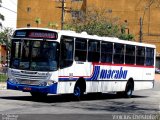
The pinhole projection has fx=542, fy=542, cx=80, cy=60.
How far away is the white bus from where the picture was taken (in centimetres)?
2234

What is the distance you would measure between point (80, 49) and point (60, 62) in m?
1.87

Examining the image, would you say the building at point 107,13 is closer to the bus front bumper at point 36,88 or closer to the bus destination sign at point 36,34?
the bus destination sign at point 36,34

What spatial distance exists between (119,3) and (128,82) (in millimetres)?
77072

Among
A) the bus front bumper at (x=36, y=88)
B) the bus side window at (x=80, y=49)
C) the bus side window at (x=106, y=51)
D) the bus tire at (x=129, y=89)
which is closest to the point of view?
the bus front bumper at (x=36, y=88)

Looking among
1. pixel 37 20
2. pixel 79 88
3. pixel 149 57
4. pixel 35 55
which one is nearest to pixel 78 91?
pixel 79 88

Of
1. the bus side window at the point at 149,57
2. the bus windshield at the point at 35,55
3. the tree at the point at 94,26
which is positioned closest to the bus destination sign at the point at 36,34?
the bus windshield at the point at 35,55

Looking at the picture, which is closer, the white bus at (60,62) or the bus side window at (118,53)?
the white bus at (60,62)

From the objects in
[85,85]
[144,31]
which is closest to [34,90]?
[85,85]

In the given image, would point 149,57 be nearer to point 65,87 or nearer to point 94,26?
point 65,87

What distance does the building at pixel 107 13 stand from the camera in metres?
102

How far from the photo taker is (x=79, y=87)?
2439cm

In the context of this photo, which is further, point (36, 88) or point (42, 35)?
point (42, 35)

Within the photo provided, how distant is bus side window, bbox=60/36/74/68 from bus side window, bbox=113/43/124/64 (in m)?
4.80

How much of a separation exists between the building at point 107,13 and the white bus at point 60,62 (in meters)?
68.4
